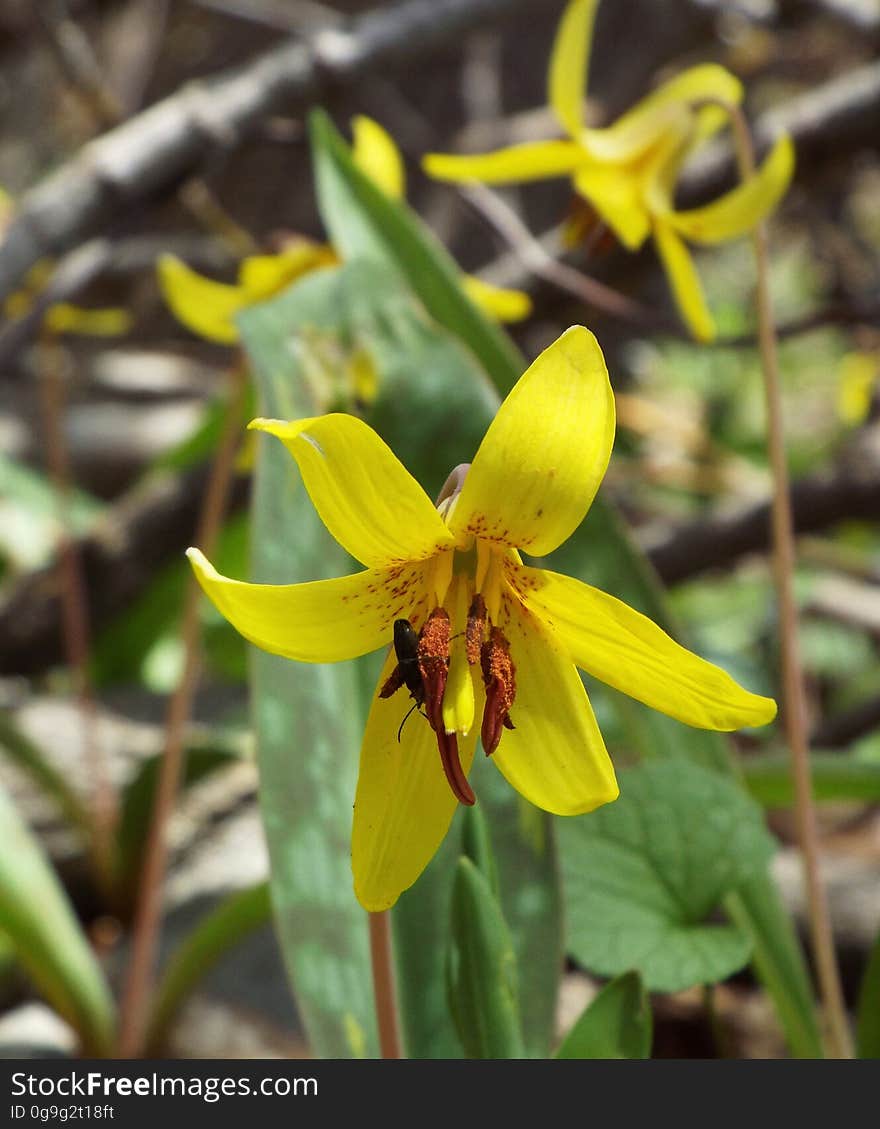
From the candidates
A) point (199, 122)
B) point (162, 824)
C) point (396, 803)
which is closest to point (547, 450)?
point (396, 803)

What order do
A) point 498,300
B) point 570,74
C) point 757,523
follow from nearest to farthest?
point 570,74
point 498,300
point 757,523

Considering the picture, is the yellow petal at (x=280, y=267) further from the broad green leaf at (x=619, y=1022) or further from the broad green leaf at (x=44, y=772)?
the broad green leaf at (x=619, y=1022)

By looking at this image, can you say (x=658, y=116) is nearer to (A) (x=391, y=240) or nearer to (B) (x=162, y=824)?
(A) (x=391, y=240)

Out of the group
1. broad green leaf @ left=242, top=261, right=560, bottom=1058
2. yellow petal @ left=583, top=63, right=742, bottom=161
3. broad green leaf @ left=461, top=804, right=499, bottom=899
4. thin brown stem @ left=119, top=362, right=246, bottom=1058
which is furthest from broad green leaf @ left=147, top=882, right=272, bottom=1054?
yellow petal @ left=583, top=63, right=742, bottom=161

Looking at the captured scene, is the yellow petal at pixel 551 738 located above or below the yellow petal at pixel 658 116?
below

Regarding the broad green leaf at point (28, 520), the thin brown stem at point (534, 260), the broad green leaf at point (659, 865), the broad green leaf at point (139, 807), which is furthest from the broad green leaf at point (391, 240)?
the broad green leaf at point (28, 520)
